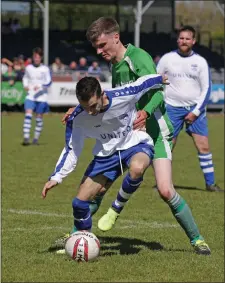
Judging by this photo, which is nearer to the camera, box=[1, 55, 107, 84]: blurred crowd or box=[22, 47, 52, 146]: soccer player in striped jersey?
box=[22, 47, 52, 146]: soccer player in striped jersey

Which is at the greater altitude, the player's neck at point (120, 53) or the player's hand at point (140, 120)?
the player's neck at point (120, 53)

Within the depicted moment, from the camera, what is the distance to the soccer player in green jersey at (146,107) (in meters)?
7.39

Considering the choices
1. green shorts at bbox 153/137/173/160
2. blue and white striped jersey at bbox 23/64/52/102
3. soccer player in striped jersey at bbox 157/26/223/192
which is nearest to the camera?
green shorts at bbox 153/137/173/160

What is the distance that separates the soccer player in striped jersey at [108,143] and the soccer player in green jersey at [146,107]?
17 cm

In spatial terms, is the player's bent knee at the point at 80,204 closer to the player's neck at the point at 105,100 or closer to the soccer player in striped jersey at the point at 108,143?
the soccer player in striped jersey at the point at 108,143

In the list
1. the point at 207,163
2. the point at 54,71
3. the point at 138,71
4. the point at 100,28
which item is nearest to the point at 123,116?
the point at 138,71

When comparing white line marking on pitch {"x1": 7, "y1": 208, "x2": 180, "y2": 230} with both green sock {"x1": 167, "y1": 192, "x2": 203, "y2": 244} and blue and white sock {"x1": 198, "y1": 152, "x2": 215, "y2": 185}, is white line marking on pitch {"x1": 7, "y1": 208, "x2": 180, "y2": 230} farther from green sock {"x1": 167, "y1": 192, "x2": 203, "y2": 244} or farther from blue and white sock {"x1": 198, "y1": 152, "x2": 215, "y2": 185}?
blue and white sock {"x1": 198, "y1": 152, "x2": 215, "y2": 185}

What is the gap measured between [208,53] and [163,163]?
39.9 m

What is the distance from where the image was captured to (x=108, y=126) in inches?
288

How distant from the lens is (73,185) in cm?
1321

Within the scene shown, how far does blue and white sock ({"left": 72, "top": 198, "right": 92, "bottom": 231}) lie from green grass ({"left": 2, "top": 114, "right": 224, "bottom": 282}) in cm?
33

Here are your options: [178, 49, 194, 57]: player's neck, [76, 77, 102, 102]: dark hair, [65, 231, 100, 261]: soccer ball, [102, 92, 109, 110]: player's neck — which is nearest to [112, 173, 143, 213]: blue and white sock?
[65, 231, 100, 261]: soccer ball

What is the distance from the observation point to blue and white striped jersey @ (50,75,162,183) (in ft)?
23.7

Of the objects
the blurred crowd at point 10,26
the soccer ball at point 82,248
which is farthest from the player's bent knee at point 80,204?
the blurred crowd at point 10,26
